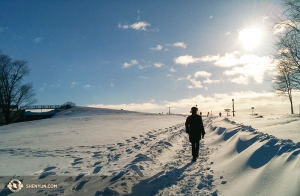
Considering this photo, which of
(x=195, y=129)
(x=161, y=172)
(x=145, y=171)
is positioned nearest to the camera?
(x=161, y=172)

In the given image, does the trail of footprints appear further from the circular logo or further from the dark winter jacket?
the dark winter jacket

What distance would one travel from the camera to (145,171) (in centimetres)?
552

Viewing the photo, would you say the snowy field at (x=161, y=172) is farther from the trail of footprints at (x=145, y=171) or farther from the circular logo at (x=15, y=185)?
the circular logo at (x=15, y=185)

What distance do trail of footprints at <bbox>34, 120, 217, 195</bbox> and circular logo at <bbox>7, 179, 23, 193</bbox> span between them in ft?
2.07

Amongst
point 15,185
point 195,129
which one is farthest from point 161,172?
point 15,185

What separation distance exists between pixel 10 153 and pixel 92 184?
6086 millimetres

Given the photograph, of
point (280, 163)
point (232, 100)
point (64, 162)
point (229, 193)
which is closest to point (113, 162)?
point (64, 162)

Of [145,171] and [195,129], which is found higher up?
[195,129]

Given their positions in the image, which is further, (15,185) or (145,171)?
(145,171)

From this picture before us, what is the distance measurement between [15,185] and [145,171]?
11.5 ft

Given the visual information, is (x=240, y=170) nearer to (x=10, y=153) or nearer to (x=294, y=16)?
(x=10, y=153)

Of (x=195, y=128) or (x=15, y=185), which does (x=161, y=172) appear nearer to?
(x=195, y=128)

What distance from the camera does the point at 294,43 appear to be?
58.0 feet

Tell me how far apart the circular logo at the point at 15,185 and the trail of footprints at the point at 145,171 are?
632mm
